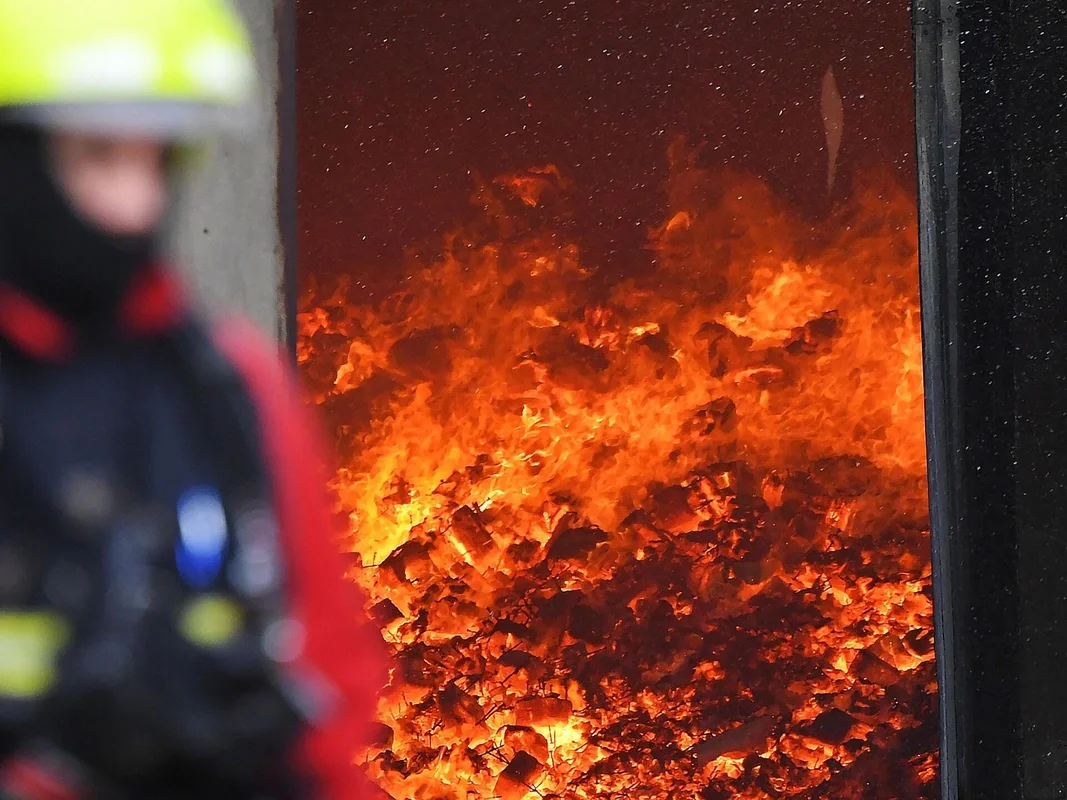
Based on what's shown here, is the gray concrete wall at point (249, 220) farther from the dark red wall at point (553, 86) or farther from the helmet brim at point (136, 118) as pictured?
the dark red wall at point (553, 86)

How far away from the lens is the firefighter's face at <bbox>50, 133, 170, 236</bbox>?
58 cm

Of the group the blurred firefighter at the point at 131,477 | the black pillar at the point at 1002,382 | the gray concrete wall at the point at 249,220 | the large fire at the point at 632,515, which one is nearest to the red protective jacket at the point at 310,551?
the blurred firefighter at the point at 131,477

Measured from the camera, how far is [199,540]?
0.58 meters

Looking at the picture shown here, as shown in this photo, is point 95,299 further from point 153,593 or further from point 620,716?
point 620,716

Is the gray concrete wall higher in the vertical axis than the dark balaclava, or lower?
higher

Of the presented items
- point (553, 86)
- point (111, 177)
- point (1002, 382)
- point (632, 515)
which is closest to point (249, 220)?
point (111, 177)

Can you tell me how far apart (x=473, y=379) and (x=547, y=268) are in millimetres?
332

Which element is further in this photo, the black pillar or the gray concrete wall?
the black pillar

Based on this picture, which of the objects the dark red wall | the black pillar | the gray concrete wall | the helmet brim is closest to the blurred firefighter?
the helmet brim

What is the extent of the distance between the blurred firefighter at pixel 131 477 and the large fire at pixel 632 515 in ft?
7.79

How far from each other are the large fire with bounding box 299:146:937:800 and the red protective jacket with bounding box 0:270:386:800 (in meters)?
2.34

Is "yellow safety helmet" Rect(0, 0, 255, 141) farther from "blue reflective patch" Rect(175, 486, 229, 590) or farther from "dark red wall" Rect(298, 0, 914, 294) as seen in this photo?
"dark red wall" Rect(298, 0, 914, 294)

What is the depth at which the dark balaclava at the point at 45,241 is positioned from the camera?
58 centimetres

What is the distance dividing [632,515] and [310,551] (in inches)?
94.8
